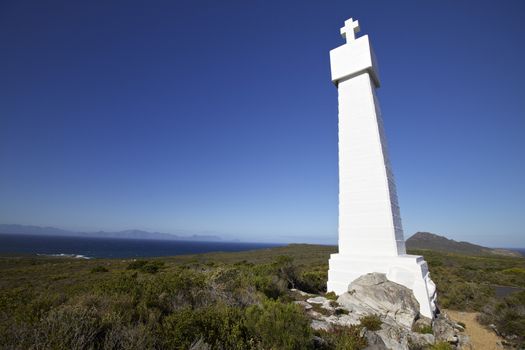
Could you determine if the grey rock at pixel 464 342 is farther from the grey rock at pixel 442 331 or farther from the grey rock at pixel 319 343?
the grey rock at pixel 319 343

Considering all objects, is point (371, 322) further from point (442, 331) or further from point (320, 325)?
point (442, 331)

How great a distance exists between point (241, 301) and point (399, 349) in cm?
366

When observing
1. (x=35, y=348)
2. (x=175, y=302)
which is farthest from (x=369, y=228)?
(x=35, y=348)

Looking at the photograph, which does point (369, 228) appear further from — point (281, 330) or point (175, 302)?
point (175, 302)

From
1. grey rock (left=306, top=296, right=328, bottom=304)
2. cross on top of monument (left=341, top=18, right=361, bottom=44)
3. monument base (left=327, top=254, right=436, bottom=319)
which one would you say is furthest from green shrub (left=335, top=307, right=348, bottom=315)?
cross on top of monument (left=341, top=18, right=361, bottom=44)

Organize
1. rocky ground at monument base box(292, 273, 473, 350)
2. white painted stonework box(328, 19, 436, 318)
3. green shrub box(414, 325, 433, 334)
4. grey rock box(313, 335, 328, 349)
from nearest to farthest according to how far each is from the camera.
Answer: grey rock box(313, 335, 328, 349) < rocky ground at monument base box(292, 273, 473, 350) < green shrub box(414, 325, 433, 334) < white painted stonework box(328, 19, 436, 318)

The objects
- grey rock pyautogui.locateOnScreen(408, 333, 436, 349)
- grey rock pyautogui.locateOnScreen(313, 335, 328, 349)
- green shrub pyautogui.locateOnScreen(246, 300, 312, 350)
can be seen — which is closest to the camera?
green shrub pyautogui.locateOnScreen(246, 300, 312, 350)

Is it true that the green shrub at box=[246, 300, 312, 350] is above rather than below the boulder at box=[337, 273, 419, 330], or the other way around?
above

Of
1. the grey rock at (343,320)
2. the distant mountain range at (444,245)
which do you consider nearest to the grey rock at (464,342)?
the grey rock at (343,320)

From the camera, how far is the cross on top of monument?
12.6 m

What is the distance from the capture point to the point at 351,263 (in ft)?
31.8

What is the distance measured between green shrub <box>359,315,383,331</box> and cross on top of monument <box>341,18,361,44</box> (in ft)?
38.8

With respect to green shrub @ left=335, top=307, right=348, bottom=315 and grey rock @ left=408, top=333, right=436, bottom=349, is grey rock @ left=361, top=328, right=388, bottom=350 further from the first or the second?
green shrub @ left=335, top=307, right=348, bottom=315

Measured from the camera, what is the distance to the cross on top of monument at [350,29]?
12.6 metres
